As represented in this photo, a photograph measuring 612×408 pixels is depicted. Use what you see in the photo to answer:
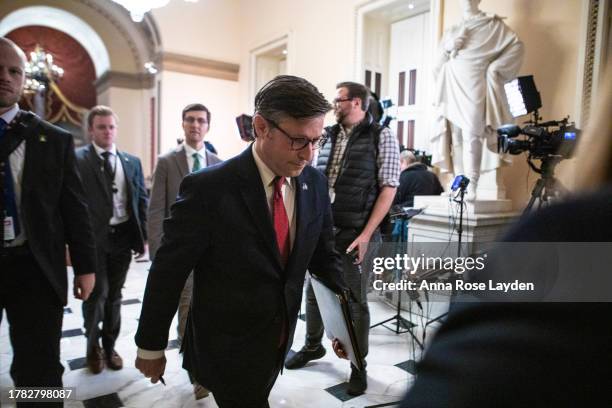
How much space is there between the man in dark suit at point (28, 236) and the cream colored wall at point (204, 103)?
6927 millimetres

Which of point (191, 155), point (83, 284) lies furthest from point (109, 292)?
point (191, 155)

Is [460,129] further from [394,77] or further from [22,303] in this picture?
[22,303]

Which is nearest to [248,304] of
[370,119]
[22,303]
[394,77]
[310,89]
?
[310,89]

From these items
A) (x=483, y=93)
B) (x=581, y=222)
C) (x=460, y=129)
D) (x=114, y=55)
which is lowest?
(x=581, y=222)

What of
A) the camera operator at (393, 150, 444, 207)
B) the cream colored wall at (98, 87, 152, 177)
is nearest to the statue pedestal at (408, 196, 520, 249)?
the camera operator at (393, 150, 444, 207)

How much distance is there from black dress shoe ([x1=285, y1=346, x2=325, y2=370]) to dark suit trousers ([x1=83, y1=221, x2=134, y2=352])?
115cm

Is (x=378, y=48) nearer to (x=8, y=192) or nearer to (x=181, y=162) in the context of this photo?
(x=181, y=162)

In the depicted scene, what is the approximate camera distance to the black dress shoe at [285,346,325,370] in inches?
106

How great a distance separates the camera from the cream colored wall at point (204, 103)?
8.24 m

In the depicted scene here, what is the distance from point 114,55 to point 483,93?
9177mm

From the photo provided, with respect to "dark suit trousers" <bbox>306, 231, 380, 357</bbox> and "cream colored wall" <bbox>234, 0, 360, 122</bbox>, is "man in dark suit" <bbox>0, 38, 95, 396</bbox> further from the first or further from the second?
"cream colored wall" <bbox>234, 0, 360, 122</bbox>

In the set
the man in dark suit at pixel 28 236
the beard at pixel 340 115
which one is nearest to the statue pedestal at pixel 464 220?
the beard at pixel 340 115

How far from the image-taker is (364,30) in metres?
6.01

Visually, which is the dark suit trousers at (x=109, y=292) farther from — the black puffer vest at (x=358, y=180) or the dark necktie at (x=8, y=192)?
the black puffer vest at (x=358, y=180)
